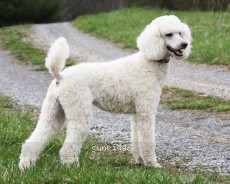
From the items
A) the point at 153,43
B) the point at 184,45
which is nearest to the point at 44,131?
the point at 153,43

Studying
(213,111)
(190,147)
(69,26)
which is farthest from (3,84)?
(69,26)

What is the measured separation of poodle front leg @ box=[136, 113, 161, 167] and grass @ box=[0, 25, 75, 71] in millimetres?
10744

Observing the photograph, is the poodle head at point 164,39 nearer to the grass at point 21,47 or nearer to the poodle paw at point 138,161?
the poodle paw at point 138,161

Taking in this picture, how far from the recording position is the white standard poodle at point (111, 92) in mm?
5945

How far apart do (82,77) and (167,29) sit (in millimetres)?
1185

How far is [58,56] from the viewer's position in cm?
596

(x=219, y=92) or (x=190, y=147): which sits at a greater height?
(x=190, y=147)

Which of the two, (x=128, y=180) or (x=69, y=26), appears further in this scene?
(x=69, y=26)

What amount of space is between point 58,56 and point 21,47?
15.5 metres

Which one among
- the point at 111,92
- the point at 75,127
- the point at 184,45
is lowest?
the point at 75,127

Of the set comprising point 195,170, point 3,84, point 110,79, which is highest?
point 110,79

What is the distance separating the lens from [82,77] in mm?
6141

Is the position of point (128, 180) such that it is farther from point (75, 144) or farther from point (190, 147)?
point (190, 147)

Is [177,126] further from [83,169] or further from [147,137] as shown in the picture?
[83,169]
